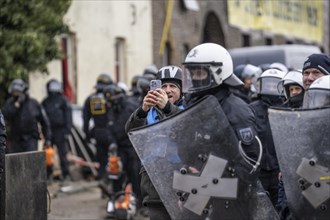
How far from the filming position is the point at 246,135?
18.9 feet

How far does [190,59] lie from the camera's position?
19.5 feet

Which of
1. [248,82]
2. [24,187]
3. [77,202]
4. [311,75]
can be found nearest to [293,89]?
[311,75]

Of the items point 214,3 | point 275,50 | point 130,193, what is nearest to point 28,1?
point 130,193

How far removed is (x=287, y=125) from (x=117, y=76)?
65.7 ft

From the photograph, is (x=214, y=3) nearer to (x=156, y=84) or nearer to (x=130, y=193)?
(x=130, y=193)

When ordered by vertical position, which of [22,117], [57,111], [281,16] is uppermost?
[281,16]

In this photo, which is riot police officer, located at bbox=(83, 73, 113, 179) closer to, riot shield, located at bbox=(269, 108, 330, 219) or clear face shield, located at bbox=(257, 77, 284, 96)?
clear face shield, located at bbox=(257, 77, 284, 96)

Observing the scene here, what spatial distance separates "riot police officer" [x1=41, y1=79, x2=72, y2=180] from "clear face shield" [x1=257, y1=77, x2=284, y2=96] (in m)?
8.67

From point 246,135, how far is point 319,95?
1.69 ft

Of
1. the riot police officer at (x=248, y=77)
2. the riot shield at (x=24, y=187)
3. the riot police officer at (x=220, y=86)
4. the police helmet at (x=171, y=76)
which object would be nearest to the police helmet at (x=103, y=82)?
the riot police officer at (x=248, y=77)

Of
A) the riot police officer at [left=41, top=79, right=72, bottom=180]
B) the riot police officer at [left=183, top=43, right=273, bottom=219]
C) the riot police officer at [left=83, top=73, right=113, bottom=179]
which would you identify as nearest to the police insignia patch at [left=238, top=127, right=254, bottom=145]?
the riot police officer at [left=183, top=43, right=273, bottom=219]

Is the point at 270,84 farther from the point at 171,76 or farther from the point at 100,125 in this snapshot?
the point at 100,125

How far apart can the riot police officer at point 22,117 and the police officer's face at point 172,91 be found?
739 centimetres

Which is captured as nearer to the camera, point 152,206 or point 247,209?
point 247,209
